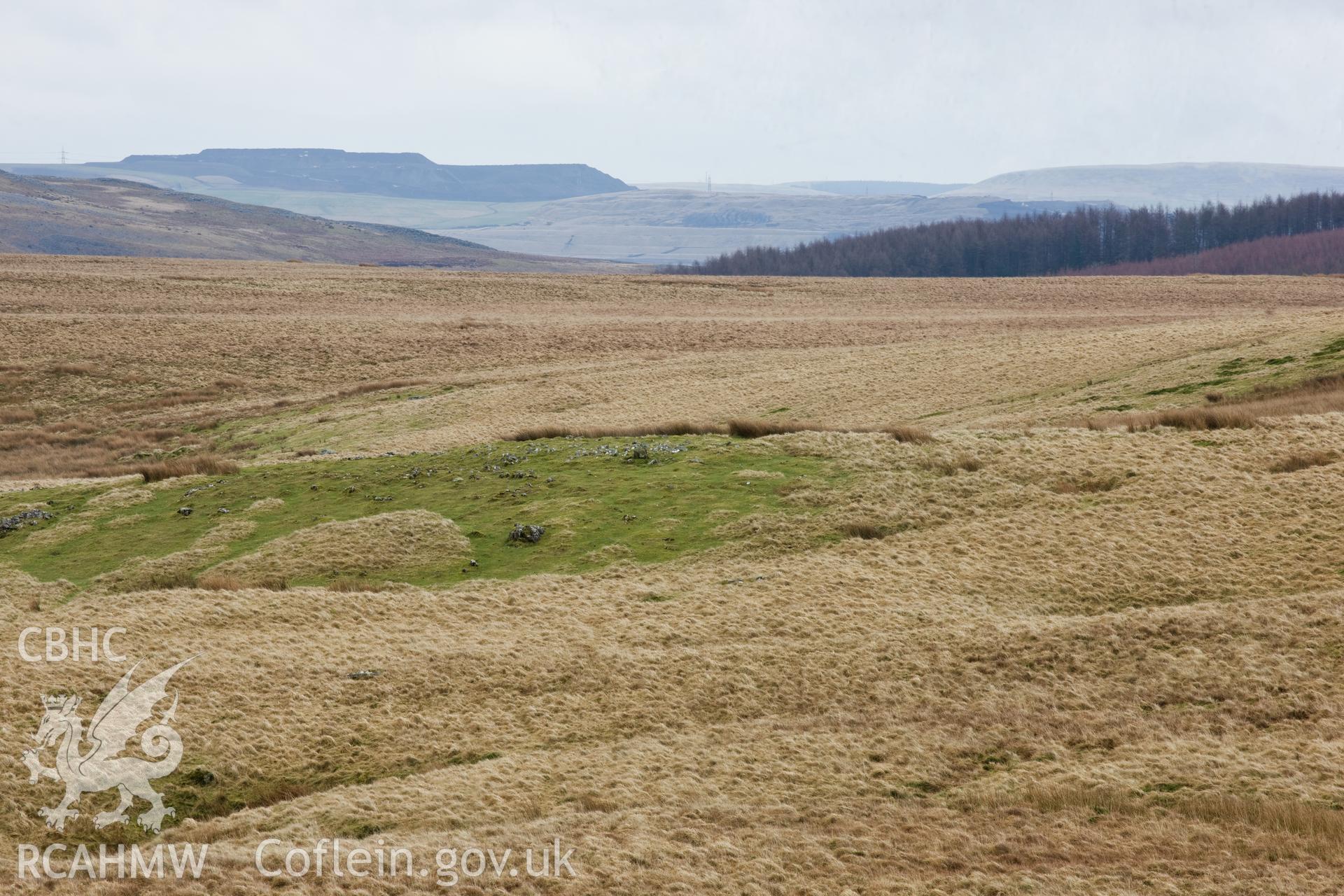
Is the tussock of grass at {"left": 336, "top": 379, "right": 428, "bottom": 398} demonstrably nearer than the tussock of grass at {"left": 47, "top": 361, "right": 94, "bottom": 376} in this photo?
Yes

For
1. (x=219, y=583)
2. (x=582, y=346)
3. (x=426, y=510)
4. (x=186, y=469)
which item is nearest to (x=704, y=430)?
(x=426, y=510)

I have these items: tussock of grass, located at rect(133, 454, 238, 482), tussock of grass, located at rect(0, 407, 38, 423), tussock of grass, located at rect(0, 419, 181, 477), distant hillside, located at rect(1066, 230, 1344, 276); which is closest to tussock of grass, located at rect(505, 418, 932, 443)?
tussock of grass, located at rect(133, 454, 238, 482)

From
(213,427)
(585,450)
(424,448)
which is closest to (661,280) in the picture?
(213,427)

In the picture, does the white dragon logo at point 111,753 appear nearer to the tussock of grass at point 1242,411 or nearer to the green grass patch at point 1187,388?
the tussock of grass at point 1242,411

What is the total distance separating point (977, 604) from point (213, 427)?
39929 mm

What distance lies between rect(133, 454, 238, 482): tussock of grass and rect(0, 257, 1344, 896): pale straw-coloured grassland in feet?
0.89

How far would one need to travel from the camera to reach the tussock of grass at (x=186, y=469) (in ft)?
111

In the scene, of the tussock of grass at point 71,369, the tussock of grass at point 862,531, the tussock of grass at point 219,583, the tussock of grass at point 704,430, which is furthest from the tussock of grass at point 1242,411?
the tussock of grass at point 71,369

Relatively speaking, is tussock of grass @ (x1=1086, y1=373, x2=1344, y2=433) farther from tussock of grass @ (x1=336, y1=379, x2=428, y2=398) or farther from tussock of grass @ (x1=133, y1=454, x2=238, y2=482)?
tussock of grass @ (x1=336, y1=379, x2=428, y2=398)

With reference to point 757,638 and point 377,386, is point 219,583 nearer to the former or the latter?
point 757,638

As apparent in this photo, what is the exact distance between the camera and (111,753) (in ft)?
52.1

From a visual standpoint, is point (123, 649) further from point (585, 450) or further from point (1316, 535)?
point (1316, 535)

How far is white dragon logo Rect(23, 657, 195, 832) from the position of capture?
14695 mm

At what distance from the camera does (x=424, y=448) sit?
40250mm
